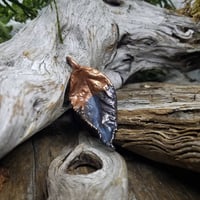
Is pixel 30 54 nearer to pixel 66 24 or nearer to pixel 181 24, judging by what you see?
pixel 66 24

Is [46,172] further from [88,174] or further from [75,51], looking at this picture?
[75,51]

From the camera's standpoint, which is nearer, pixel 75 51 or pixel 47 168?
pixel 47 168

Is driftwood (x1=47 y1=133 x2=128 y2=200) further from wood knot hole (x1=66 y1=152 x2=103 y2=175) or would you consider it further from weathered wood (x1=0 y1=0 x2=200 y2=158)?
weathered wood (x1=0 y1=0 x2=200 y2=158)

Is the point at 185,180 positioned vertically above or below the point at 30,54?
below

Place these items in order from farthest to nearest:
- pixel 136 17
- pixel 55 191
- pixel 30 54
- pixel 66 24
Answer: pixel 136 17
pixel 66 24
pixel 30 54
pixel 55 191

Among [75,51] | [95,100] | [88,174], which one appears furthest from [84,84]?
[88,174]

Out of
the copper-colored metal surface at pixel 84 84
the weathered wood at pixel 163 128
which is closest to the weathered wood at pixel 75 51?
the copper-colored metal surface at pixel 84 84

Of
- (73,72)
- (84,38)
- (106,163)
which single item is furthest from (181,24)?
(106,163)
